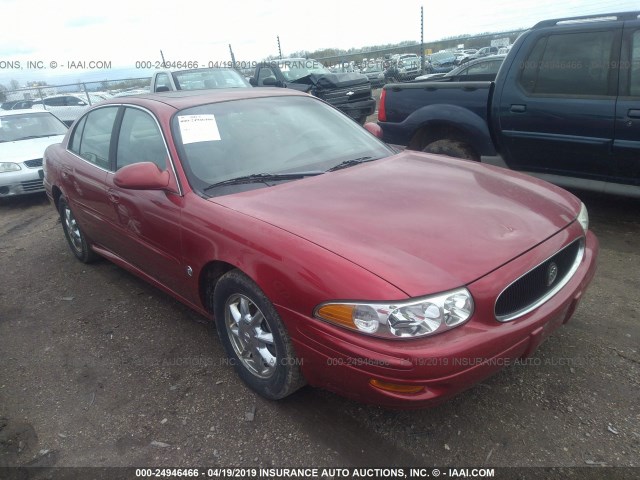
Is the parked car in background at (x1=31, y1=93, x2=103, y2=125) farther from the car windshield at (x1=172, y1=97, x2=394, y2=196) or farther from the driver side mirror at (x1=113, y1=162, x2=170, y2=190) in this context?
the driver side mirror at (x1=113, y1=162, x2=170, y2=190)

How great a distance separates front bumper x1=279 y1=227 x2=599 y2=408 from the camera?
1.89 meters

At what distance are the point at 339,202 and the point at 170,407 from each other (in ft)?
4.81

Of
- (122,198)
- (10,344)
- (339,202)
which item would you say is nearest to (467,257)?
(339,202)

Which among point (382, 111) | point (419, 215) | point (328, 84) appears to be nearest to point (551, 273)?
point (419, 215)

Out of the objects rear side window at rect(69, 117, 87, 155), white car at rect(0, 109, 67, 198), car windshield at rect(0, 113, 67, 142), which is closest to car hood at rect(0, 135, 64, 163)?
white car at rect(0, 109, 67, 198)

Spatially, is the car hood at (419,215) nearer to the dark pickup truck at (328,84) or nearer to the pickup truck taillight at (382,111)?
the pickup truck taillight at (382,111)

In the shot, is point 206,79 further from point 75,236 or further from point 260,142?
point 260,142

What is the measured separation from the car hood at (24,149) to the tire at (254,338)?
6.58 metres

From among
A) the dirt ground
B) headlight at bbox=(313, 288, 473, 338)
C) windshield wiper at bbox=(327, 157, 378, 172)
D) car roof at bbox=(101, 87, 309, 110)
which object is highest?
car roof at bbox=(101, 87, 309, 110)

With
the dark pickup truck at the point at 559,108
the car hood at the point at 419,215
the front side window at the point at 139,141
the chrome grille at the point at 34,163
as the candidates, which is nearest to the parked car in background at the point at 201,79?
the chrome grille at the point at 34,163

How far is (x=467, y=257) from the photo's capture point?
207 cm

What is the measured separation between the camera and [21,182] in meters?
7.46

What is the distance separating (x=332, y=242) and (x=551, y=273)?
3.59 feet

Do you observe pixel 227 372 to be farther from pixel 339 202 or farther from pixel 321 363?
pixel 339 202
